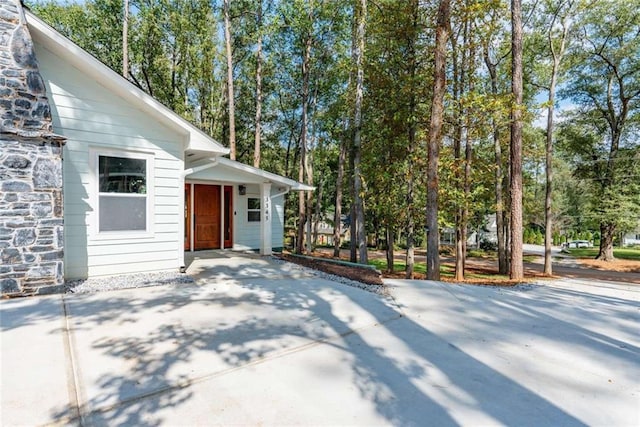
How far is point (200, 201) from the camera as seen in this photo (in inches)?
377

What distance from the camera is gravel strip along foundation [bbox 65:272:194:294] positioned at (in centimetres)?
502

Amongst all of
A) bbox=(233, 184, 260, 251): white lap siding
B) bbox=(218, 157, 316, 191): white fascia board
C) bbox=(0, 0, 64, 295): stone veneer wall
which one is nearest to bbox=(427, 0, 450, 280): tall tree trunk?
bbox=(218, 157, 316, 191): white fascia board

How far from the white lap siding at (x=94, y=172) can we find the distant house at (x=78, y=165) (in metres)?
0.02

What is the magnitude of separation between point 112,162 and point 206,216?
4196 mm

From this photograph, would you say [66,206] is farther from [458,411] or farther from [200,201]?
[458,411]

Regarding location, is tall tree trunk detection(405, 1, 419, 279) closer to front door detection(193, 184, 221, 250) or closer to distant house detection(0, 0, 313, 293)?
distant house detection(0, 0, 313, 293)

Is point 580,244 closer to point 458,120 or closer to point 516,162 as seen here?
point 516,162

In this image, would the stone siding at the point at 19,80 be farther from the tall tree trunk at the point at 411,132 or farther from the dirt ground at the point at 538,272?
the tall tree trunk at the point at 411,132

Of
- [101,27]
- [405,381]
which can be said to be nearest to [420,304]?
[405,381]

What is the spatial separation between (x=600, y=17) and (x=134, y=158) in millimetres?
19543

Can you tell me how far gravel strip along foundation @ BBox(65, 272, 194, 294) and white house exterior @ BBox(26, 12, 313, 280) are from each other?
17 cm

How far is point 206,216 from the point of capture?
32.1 ft

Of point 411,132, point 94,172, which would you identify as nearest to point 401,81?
point 411,132

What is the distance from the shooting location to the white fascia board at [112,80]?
482cm
